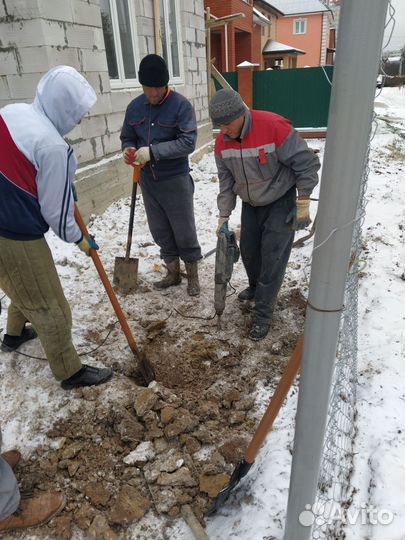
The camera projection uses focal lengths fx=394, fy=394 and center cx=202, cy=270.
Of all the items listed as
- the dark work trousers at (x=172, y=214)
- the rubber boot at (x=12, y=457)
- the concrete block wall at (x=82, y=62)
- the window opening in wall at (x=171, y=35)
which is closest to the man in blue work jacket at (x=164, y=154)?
the dark work trousers at (x=172, y=214)

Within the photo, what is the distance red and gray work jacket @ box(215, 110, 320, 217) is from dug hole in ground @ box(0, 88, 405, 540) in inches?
48.6

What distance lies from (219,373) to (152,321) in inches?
34.4

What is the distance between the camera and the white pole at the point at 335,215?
2.94ft

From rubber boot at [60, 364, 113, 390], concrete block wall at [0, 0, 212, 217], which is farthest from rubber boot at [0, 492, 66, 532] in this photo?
concrete block wall at [0, 0, 212, 217]

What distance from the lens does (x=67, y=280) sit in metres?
4.08

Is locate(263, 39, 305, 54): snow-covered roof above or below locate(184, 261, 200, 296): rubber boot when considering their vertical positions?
above

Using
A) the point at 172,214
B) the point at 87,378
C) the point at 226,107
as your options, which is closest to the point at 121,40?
the point at 172,214

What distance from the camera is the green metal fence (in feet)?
37.6

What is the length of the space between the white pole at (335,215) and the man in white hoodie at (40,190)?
1469 millimetres

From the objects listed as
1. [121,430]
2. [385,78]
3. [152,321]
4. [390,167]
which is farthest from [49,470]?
[390,167]

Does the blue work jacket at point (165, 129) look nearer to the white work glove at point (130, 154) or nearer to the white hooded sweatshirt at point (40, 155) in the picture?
the white work glove at point (130, 154)

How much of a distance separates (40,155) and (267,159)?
4.85 ft

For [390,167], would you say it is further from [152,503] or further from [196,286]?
[152,503]

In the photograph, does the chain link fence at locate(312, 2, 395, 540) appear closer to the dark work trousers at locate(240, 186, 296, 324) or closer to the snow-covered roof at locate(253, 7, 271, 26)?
the dark work trousers at locate(240, 186, 296, 324)
